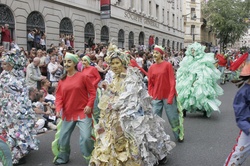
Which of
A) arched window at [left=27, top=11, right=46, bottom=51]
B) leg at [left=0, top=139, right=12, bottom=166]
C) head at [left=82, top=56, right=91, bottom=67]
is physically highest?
arched window at [left=27, top=11, right=46, bottom=51]

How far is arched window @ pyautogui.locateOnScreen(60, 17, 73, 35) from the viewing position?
20316 millimetres

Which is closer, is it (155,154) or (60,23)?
(155,154)

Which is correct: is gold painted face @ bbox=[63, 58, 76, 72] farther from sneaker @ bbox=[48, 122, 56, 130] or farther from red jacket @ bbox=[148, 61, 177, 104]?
sneaker @ bbox=[48, 122, 56, 130]

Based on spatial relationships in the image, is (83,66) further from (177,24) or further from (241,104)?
(177,24)

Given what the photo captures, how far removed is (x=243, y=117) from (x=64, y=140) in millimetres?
2878

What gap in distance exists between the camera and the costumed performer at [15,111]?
18.2 ft

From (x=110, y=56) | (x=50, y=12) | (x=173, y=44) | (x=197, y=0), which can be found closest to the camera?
(x=110, y=56)

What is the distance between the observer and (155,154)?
5000 mm

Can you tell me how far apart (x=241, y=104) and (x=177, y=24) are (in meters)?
51.9

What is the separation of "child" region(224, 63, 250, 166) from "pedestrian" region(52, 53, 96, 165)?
7.30 feet

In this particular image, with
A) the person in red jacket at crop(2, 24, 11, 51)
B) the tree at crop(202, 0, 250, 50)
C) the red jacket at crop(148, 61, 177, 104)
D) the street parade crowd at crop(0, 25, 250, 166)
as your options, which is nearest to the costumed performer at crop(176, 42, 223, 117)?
the street parade crowd at crop(0, 25, 250, 166)

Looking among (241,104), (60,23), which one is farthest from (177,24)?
(241,104)

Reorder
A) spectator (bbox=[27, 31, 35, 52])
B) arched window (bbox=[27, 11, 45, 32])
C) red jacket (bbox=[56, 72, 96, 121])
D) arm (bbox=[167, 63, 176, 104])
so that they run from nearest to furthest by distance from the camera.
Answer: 1. red jacket (bbox=[56, 72, 96, 121])
2. arm (bbox=[167, 63, 176, 104])
3. spectator (bbox=[27, 31, 35, 52])
4. arched window (bbox=[27, 11, 45, 32])

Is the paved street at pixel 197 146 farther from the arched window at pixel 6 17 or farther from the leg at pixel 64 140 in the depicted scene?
the arched window at pixel 6 17
